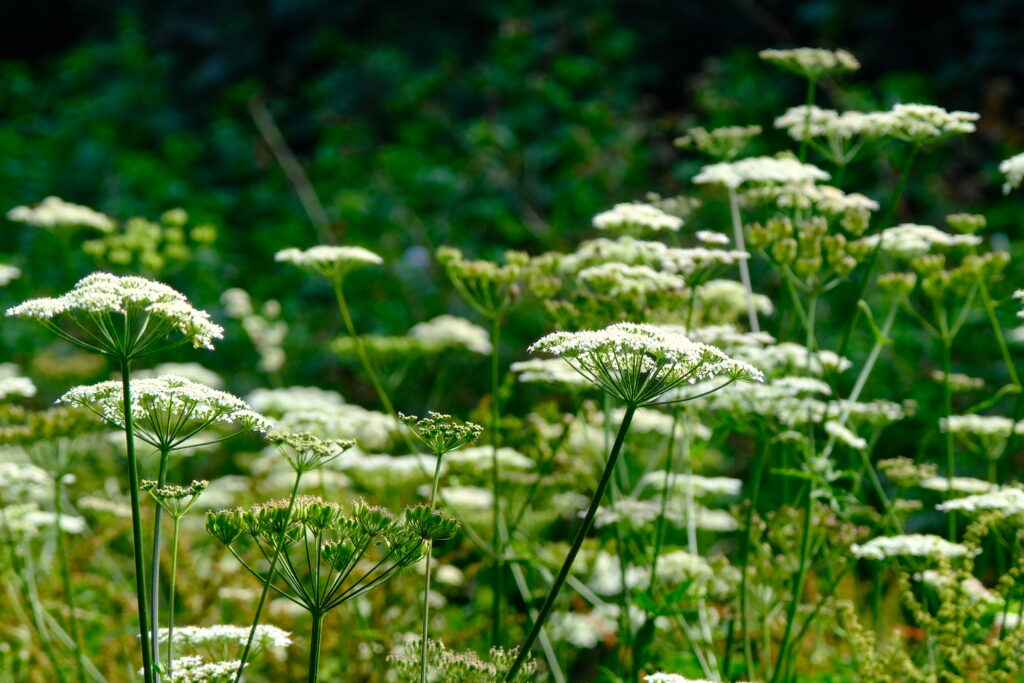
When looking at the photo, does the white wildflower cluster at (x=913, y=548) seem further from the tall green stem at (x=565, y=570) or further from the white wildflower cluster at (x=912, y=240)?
the tall green stem at (x=565, y=570)

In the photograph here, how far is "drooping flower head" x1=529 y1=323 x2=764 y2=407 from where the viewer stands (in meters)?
2.03

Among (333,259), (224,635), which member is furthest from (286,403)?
(224,635)

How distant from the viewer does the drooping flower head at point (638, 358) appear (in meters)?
2.03

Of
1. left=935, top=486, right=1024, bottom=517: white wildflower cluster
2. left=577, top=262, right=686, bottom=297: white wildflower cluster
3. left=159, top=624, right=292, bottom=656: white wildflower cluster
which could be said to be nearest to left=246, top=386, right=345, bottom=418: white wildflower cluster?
left=577, top=262, right=686, bottom=297: white wildflower cluster

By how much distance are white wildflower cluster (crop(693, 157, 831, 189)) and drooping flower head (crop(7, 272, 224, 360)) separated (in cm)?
190

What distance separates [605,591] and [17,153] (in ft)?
29.1

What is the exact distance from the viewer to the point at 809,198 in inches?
137

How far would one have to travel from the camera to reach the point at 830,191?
346 cm

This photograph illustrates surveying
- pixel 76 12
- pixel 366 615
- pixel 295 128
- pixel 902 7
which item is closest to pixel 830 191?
pixel 366 615

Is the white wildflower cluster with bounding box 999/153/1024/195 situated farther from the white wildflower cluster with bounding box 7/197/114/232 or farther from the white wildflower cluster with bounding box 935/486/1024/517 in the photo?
the white wildflower cluster with bounding box 7/197/114/232

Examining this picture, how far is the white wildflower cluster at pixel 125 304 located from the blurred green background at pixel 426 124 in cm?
526

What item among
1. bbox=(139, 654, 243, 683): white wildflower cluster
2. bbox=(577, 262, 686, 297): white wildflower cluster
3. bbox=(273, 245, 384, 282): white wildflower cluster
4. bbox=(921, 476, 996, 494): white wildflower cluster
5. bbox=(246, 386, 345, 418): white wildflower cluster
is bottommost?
bbox=(139, 654, 243, 683): white wildflower cluster

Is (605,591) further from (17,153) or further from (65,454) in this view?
(17,153)

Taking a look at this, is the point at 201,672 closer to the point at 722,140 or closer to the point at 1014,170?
the point at 1014,170
